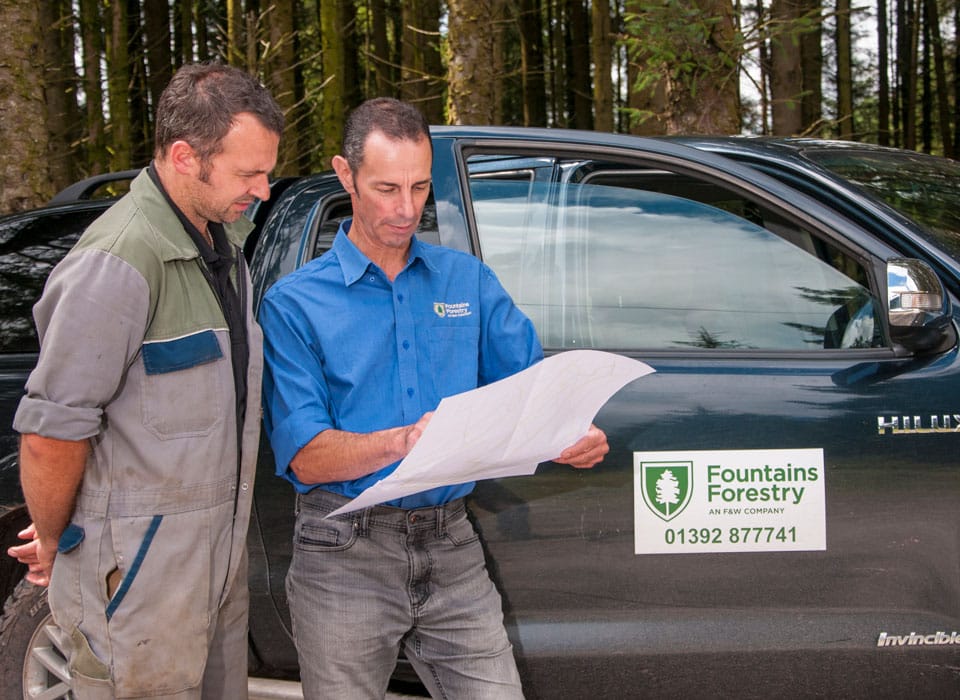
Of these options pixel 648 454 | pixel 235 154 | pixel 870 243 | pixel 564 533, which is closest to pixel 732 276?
pixel 870 243

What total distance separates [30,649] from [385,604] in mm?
1338

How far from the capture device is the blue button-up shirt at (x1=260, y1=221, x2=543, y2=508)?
6.81 ft

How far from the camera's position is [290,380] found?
2049 millimetres

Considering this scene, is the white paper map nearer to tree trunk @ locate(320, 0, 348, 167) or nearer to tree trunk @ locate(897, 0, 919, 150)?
tree trunk @ locate(320, 0, 348, 167)

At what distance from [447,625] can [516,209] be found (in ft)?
4.10

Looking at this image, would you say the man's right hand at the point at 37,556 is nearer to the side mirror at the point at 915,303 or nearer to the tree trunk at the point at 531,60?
the side mirror at the point at 915,303

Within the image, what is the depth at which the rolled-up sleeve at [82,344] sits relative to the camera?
171 centimetres

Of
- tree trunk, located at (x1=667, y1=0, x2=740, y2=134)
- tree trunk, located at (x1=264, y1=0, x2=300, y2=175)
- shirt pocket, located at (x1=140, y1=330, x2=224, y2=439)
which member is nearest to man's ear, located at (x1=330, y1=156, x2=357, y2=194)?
shirt pocket, located at (x1=140, y1=330, x2=224, y2=439)

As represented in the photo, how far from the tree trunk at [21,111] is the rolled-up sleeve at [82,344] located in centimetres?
419

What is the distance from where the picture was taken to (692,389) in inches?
102

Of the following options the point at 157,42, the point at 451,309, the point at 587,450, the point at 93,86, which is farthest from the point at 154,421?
the point at 157,42

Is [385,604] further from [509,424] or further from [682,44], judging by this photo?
[682,44]

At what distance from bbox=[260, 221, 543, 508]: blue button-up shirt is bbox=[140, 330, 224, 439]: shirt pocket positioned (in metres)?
0.19

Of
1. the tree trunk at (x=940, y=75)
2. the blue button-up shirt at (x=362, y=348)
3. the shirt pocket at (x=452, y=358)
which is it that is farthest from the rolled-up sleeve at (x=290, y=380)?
the tree trunk at (x=940, y=75)
